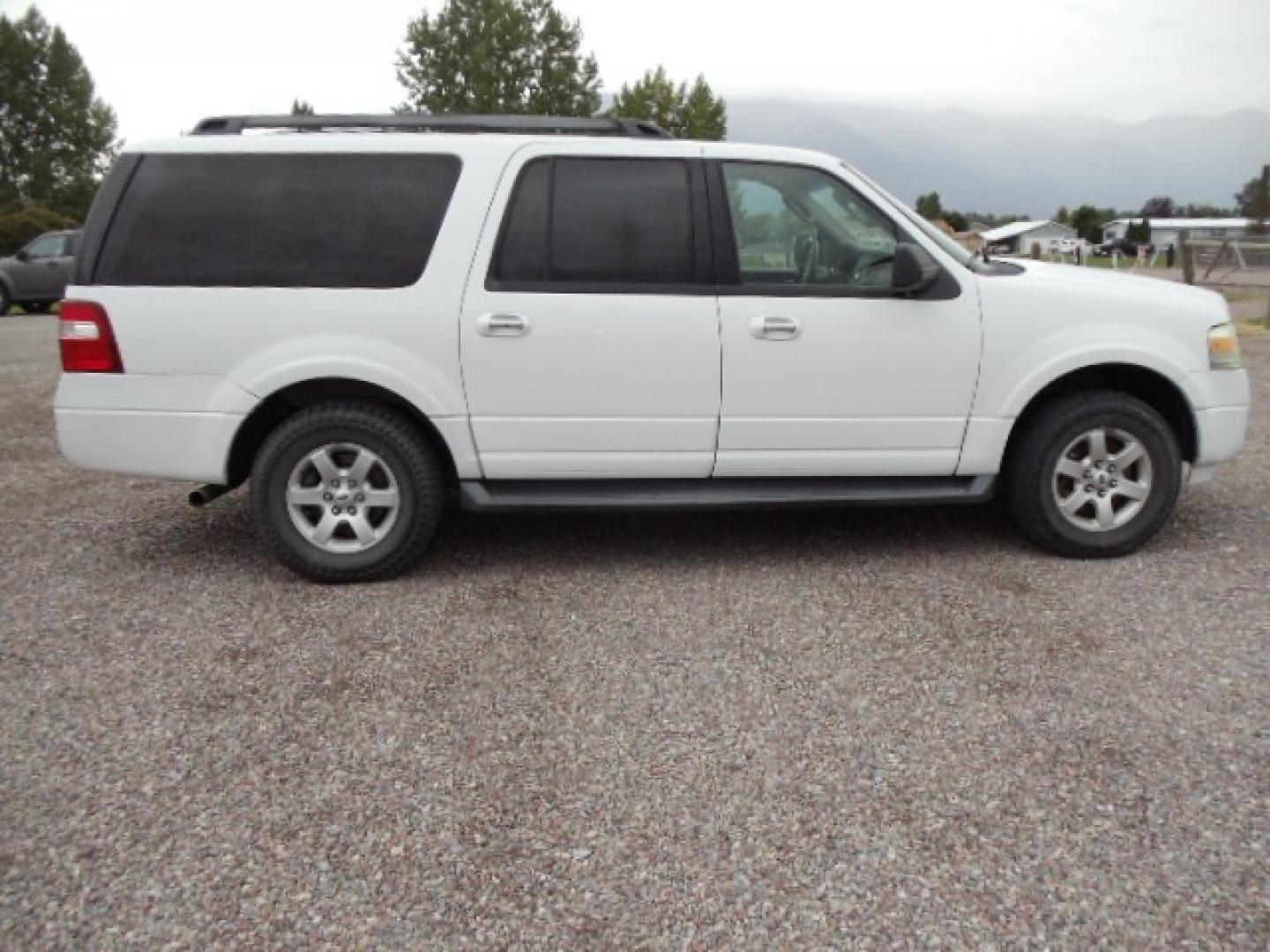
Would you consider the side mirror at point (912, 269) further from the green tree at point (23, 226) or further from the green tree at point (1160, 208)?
the green tree at point (1160, 208)

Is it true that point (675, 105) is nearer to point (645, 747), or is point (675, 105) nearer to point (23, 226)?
point (23, 226)

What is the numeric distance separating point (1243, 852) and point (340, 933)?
7.03ft

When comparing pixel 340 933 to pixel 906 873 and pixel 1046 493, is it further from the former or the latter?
pixel 1046 493

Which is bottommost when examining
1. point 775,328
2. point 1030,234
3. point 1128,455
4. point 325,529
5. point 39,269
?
point 1030,234

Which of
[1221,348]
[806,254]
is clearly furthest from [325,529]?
[1221,348]

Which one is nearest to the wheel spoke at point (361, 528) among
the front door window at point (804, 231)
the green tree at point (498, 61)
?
the front door window at point (804, 231)

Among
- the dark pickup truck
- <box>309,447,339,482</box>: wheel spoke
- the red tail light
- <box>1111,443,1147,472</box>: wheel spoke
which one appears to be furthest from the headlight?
the dark pickup truck

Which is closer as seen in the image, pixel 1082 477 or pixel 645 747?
pixel 645 747

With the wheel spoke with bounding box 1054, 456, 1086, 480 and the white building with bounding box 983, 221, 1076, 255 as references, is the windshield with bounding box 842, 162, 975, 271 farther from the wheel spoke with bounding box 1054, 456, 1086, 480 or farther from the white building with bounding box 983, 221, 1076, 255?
the white building with bounding box 983, 221, 1076, 255

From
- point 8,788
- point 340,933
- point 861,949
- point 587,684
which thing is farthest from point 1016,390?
point 8,788

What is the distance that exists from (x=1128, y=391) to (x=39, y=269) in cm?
2162

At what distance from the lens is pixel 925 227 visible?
453 cm

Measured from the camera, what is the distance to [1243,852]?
7.99ft

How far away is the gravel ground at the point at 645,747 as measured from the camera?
2279mm
